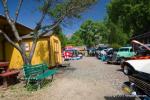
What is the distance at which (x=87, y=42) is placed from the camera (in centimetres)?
8412

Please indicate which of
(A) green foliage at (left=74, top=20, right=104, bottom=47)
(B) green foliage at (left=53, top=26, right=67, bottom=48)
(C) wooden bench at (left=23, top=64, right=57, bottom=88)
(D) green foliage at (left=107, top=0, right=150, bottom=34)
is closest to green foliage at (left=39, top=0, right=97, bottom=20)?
(B) green foliage at (left=53, top=26, right=67, bottom=48)

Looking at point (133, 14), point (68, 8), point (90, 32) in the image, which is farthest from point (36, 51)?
point (90, 32)

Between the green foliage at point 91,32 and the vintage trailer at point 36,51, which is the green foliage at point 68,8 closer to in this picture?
the vintage trailer at point 36,51

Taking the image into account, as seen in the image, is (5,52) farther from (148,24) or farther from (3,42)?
(148,24)

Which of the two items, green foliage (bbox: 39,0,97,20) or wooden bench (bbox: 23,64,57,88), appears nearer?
wooden bench (bbox: 23,64,57,88)

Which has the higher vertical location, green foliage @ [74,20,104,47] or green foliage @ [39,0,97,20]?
green foliage @ [74,20,104,47]

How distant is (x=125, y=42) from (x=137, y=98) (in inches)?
1854

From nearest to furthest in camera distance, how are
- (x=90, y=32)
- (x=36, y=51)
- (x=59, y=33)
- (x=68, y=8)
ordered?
(x=68, y=8) < (x=36, y=51) < (x=59, y=33) < (x=90, y=32)

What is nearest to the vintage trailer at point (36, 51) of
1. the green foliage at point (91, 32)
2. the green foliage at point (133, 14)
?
the green foliage at point (133, 14)

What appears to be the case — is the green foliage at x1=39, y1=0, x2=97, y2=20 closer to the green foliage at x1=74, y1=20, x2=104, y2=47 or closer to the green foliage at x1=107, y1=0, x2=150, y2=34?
the green foliage at x1=107, y1=0, x2=150, y2=34

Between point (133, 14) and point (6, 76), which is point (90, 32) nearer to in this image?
point (133, 14)

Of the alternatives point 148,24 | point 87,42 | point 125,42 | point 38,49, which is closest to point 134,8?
point 148,24

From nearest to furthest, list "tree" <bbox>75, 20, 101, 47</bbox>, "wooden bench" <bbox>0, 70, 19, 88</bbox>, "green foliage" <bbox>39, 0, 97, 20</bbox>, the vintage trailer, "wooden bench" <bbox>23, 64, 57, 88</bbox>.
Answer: "wooden bench" <bbox>23, 64, 57, 88</bbox>, "wooden bench" <bbox>0, 70, 19, 88</bbox>, "green foliage" <bbox>39, 0, 97, 20</bbox>, the vintage trailer, "tree" <bbox>75, 20, 101, 47</bbox>

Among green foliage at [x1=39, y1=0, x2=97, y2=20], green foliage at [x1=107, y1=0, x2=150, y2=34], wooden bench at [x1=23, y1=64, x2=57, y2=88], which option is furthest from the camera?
green foliage at [x1=107, y1=0, x2=150, y2=34]
